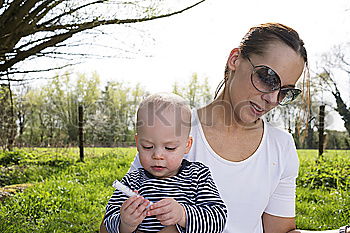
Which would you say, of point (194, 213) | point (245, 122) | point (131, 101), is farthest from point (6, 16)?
point (131, 101)

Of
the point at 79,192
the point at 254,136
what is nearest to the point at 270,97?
the point at 254,136

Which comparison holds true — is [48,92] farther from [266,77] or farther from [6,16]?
[266,77]

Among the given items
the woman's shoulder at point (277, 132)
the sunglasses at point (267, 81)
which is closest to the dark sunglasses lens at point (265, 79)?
the sunglasses at point (267, 81)

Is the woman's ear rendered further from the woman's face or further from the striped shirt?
the striped shirt

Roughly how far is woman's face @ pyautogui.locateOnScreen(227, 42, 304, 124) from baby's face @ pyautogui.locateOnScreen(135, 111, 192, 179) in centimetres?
38

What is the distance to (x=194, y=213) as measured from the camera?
4.54 ft

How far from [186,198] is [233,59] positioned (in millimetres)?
685

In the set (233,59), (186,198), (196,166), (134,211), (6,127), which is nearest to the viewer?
(134,211)

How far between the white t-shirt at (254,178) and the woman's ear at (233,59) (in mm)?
258

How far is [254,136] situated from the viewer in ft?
6.13

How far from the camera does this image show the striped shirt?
1.40 meters

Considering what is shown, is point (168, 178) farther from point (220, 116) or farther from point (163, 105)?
point (220, 116)

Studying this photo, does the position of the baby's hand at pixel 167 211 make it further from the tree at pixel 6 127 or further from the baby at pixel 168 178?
the tree at pixel 6 127

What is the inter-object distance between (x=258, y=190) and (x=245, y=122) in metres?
0.30
